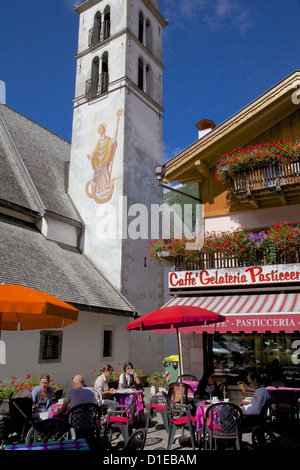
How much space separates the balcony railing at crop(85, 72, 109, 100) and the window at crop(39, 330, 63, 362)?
15.7 meters

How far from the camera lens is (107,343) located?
61.8 ft

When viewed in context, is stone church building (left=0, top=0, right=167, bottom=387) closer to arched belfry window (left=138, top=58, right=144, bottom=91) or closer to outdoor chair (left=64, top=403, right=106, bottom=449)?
arched belfry window (left=138, top=58, right=144, bottom=91)

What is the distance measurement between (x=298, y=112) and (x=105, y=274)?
12.2 metres

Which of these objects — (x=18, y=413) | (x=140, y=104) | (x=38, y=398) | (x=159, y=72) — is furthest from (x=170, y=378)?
(x=159, y=72)

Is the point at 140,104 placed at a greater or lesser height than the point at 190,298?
greater

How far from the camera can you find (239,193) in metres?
13.6

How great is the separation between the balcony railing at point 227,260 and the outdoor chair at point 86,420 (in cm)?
795

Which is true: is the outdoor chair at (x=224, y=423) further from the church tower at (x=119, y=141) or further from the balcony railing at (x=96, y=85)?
the balcony railing at (x=96, y=85)

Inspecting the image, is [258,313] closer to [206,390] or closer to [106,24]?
[206,390]

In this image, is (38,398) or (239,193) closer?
(38,398)

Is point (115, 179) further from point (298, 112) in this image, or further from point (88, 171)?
point (298, 112)

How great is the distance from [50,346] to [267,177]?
34.6ft

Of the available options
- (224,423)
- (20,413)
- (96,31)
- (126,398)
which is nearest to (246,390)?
(126,398)

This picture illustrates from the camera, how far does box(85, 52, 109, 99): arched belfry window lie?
25.1m
